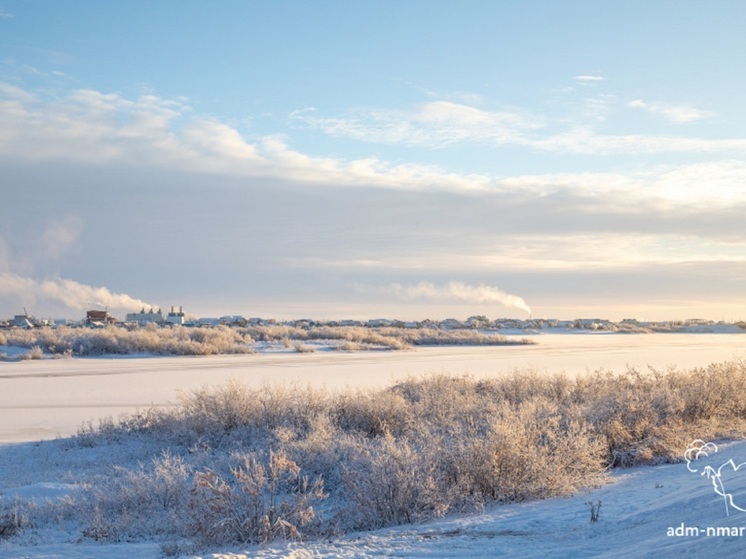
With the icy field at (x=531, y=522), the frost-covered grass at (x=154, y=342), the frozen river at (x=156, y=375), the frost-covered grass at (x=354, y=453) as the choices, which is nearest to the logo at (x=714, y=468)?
the icy field at (x=531, y=522)

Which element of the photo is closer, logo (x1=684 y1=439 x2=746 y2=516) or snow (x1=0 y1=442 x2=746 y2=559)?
snow (x1=0 y1=442 x2=746 y2=559)

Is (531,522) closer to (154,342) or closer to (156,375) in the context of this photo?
(156,375)

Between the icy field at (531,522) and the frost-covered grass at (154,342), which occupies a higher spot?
the frost-covered grass at (154,342)

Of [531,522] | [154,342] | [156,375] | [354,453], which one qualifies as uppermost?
[154,342]

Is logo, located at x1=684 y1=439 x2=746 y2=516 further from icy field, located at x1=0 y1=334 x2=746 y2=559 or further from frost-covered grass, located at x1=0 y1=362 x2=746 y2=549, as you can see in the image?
frost-covered grass, located at x1=0 y1=362 x2=746 y2=549

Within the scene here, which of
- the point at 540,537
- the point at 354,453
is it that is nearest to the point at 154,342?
the point at 354,453

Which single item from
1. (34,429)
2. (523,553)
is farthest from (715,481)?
(34,429)

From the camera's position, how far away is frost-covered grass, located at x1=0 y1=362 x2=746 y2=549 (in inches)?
310

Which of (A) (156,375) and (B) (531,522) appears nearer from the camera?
(B) (531,522)

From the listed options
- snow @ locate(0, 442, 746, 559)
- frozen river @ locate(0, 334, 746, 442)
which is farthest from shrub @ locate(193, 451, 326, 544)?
frozen river @ locate(0, 334, 746, 442)

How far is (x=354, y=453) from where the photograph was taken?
10211 millimetres

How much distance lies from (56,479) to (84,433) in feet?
9.41

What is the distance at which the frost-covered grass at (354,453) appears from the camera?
7.86 meters

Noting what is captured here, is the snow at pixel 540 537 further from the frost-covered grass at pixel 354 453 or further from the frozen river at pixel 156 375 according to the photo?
the frozen river at pixel 156 375
